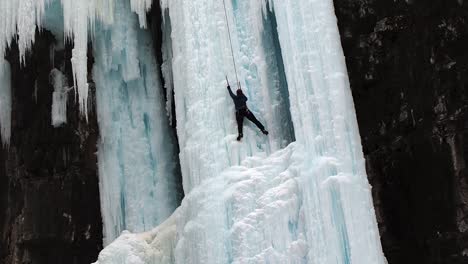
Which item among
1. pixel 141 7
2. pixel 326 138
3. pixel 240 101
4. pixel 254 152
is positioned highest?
pixel 141 7

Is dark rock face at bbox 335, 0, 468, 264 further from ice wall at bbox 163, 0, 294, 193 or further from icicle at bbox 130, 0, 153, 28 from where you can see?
icicle at bbox 130, 0, 153, 28

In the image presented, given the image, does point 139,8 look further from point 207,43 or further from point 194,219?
point 194,219

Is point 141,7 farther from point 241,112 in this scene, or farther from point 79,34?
point 241,112

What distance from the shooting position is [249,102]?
9695 millimetres

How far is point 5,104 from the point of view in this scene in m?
14.5

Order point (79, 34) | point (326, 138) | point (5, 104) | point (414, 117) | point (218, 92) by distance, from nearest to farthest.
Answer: point (326, 138)
point (414, 117)
point (218, 92)
point (79, 34)
point (5, 104)

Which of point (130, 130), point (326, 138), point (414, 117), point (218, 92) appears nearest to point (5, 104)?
point (130, 130)

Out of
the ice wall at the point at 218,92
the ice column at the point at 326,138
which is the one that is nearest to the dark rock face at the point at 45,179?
the ice wall at the point at 218,92

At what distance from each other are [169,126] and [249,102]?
12.9 feet

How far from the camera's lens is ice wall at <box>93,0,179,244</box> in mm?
12938

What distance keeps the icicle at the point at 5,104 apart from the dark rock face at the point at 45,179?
111mm

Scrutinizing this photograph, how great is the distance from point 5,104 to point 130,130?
9.98 ft

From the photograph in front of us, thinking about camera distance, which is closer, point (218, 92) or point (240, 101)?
point (240, 101)

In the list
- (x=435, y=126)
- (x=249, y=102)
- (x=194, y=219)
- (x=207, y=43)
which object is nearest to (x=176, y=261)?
(x=194, y=219)
